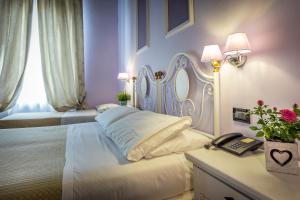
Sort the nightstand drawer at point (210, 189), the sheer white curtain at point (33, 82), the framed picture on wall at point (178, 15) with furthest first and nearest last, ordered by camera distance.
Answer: the sheer white curtain at point (33, 82) → the framed picture on wall at point (178, 15) → the nightstand drawer at point (210, 189)

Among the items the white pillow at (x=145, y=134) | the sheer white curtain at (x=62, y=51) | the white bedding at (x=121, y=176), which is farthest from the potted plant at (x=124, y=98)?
the white bedding at (x=121, y=176)

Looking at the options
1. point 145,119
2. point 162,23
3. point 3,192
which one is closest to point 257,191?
point 145,119

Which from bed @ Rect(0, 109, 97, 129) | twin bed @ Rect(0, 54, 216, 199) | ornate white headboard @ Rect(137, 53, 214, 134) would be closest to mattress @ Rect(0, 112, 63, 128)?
bed @ Rect(0, 109, 97, 129)

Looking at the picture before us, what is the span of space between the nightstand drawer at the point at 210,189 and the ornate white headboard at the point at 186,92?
0.49m

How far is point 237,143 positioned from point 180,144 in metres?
0.33

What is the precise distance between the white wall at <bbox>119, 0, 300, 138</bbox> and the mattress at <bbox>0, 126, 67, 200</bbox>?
1064 millimetres

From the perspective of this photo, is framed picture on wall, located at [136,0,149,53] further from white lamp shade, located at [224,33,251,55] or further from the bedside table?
the bedside table

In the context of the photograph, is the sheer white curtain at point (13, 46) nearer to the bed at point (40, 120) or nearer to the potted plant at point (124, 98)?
the bed at point (40, 120)

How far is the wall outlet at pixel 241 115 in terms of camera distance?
43.7 inches

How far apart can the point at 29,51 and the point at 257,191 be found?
3.76m

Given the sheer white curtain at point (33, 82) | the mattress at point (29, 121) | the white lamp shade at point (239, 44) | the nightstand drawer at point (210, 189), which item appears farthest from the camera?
the sheer white curtain at point (33, 82)

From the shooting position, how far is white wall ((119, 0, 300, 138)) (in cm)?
89

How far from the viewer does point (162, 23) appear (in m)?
2.04

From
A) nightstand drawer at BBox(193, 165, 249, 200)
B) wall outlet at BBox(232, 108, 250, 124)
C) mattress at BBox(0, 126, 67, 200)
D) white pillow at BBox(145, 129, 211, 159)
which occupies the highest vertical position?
wall outlet at BBox(232, 108, 250, 124)
